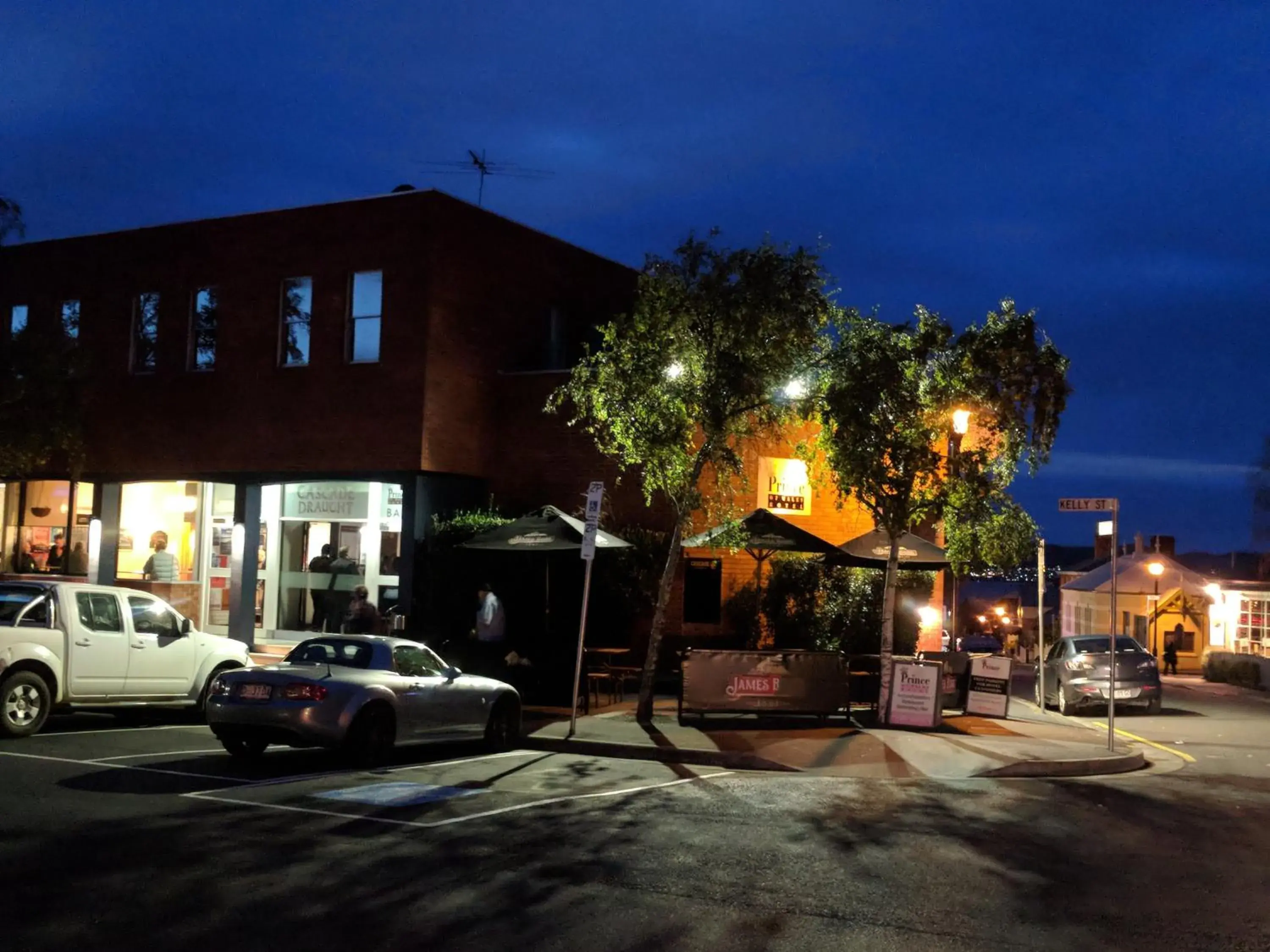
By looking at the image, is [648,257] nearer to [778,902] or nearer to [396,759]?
[396,759]

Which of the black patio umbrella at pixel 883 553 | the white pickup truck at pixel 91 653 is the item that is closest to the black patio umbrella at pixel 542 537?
the black patio umbrella at pixel 883 553

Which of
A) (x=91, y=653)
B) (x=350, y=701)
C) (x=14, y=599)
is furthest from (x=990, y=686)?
(x=14, y=599)

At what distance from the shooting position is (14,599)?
14.3m

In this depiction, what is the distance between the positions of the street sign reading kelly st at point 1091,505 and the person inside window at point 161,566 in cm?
1650

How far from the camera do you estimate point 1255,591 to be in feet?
143

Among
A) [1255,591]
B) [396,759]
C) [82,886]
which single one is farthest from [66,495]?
[1255,591]

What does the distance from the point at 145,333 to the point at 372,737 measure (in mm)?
15854

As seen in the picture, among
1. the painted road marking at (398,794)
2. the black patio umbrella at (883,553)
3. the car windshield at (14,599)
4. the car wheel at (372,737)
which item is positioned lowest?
the painted road marking at (398,794)

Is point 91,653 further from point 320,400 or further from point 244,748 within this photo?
point 320,400

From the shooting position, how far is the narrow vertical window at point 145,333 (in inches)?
1003

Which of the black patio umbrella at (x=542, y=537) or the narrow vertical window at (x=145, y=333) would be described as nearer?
the black patio umbrella at (x=542, y=537)

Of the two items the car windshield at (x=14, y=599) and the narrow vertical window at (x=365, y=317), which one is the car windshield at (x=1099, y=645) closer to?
the narrow vertical window at (x=365, y=317)

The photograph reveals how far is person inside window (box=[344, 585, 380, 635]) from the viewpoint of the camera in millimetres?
18656

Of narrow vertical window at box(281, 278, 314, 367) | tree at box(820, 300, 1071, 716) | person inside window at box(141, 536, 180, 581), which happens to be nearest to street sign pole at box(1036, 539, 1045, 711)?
tree at box(820, 300, 1071, 716)
